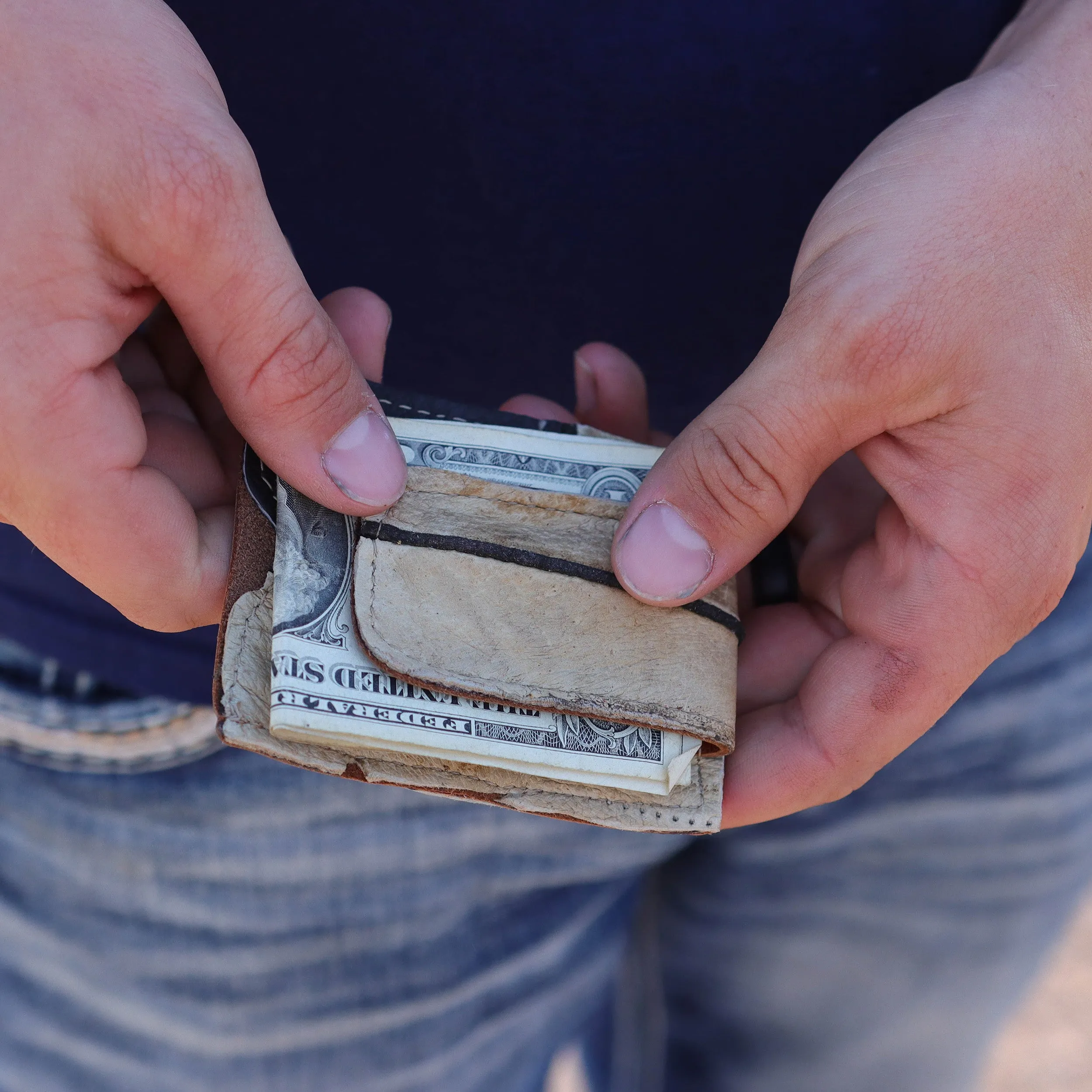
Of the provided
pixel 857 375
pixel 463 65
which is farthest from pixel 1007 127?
pixel 463 65

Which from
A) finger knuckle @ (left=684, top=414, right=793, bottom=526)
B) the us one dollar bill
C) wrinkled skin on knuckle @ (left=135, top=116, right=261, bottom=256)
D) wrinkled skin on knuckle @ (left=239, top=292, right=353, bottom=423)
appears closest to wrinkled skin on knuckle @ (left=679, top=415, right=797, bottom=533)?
finger knuckle @ (left=684, top=414, right=793, bottom=526)

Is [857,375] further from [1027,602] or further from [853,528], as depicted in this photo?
[853,528]

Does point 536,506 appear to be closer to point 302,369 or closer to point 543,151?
point 302,369

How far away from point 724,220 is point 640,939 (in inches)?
68.4

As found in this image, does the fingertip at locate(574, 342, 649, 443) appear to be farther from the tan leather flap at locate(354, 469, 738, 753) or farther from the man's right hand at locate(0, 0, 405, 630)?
the man's right hand at locate(0, 0, 405, 630)

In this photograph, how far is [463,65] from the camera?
1.21 m

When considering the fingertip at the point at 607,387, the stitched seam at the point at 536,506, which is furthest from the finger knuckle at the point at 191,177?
the fingertip at the point at 607,387

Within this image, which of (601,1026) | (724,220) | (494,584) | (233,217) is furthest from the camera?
(601,1026)

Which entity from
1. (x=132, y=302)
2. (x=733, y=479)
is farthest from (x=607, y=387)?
(x=132, y=302)

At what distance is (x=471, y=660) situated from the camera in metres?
1.05

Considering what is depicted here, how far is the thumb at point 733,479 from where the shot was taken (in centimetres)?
100

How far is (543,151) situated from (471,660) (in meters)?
0.71

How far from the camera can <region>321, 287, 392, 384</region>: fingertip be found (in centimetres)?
117

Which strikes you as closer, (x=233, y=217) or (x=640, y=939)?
(x=233, y=217)
